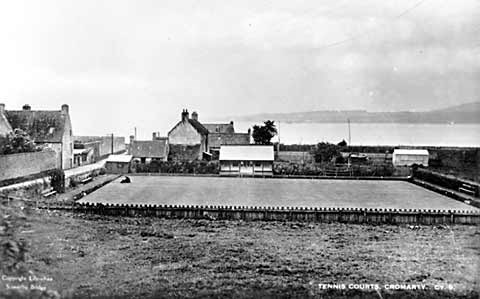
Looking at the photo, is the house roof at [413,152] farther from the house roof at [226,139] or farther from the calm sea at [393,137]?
the house roof at [226,139]

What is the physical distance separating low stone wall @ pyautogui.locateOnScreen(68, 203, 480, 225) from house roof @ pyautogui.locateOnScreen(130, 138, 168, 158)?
21.6 metres

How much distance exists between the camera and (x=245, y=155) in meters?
36.6

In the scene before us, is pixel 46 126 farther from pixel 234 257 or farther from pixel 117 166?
pixel 234 257

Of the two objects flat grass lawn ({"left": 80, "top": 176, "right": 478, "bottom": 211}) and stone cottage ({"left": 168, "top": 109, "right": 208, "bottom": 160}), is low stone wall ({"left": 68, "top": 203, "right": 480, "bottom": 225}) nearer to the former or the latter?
flat grass lawn ({"left": 80, "top": 176, "right": 478, "bottom": 211})

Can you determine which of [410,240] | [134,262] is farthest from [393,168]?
[134,262]

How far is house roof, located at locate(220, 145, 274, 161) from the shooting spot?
3606 cm

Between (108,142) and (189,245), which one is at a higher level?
(108,142)

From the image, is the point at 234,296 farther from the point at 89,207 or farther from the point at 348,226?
the point at 89,207

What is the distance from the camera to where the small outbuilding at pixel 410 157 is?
4147 cm

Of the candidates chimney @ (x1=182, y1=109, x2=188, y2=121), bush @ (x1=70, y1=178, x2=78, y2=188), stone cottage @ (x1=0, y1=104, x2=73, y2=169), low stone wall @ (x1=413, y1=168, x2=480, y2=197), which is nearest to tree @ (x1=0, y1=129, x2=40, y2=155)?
bush @ (x1=70, y1=178, x2=78, y2=188)

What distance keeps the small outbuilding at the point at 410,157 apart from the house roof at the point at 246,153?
13.4 metres

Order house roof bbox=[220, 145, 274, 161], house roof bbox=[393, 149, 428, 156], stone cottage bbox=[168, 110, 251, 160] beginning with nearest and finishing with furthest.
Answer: house roof bbox=[220, 145, 274, 161] < house roof bbox=[393, 149, 428, 156] < stone cottage bbox=[168, 110, 251, 160]

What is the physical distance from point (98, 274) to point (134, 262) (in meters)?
1.33

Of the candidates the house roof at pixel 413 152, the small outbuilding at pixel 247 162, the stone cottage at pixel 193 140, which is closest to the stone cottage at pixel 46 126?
the stone cottage at pixel 193 140
